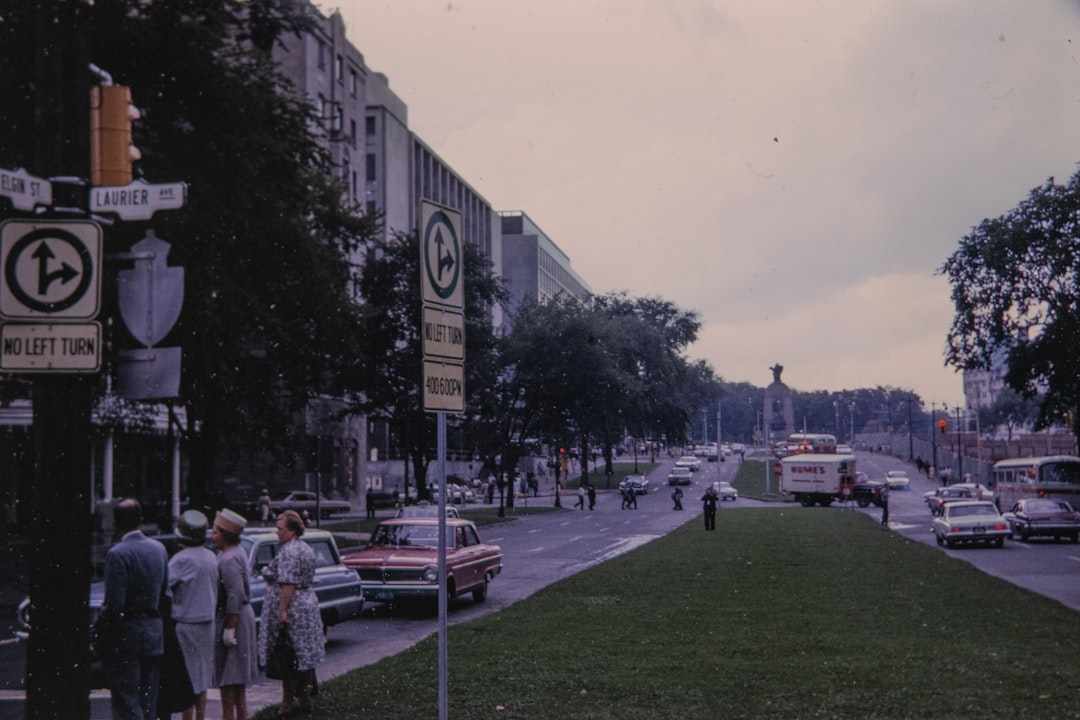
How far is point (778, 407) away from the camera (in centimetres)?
13538

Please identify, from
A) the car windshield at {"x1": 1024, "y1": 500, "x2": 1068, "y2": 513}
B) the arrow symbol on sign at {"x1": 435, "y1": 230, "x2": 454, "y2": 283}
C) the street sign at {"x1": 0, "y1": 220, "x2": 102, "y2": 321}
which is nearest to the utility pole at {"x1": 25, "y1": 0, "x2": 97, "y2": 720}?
the street sign at {"x1": 0, "y1": 220, "x2": 102, "y2": 321}

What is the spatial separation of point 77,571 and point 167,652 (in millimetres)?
2615

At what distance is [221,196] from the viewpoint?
2103cm

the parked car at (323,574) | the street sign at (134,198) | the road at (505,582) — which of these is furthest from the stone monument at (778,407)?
the street sign at (134,198)

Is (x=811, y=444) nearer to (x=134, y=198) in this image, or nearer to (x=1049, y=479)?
(x=1049, y=479)

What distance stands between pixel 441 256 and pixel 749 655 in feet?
23.7

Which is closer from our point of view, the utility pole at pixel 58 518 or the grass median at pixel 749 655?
the utility pole at pixel 58 518

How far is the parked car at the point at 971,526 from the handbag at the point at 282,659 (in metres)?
29.2

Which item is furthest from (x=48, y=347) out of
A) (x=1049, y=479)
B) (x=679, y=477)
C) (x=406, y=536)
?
(x=679, y=477)

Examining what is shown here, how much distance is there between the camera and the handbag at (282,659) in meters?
9.99

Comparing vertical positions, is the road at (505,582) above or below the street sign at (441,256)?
below

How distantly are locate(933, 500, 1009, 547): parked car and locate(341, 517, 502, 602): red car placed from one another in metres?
19.1

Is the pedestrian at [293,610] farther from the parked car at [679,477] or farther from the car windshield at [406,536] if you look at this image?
the parked car at [679,477]

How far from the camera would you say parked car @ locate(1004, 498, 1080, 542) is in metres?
37.8
